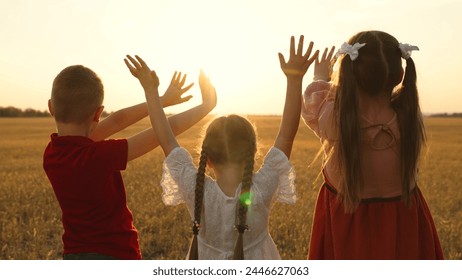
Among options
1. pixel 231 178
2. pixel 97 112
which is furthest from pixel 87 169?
pixel 231 178

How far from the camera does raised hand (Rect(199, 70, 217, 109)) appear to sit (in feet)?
9.80

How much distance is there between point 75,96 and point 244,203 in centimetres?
94

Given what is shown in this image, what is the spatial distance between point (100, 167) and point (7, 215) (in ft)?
18.3

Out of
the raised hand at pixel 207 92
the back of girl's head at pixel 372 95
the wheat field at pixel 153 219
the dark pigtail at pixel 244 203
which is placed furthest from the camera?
the wheat field at pixel 153 219

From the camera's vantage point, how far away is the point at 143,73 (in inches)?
109

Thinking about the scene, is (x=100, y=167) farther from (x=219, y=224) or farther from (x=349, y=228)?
(x=349, y=228)

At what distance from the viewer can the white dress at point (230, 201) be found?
107 inches

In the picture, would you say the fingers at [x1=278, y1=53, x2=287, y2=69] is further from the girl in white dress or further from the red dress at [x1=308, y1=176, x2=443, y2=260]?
the red dress at [x1=308, y1=176, x2=443, y2=260]

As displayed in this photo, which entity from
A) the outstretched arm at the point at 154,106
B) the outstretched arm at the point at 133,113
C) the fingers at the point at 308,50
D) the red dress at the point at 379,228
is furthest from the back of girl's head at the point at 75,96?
the red dress at the point at 379,228

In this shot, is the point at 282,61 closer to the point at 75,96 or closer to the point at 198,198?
the point at 198,198

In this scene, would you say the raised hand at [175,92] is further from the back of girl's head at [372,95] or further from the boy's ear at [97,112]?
the back of girl's head at [372,95]

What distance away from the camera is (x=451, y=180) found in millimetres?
12211

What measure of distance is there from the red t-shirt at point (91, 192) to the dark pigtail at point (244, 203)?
1.77 ft

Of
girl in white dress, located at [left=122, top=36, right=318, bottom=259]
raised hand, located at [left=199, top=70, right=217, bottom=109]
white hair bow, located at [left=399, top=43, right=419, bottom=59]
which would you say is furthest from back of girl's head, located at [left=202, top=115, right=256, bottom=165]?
white hair bow, located at [left=399, top=43, right=419, bottom=59]
